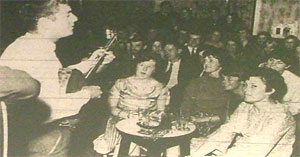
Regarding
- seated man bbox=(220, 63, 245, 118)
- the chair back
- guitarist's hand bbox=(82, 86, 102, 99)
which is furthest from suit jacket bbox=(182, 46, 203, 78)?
the chair back

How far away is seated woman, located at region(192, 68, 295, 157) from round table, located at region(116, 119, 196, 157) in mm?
114

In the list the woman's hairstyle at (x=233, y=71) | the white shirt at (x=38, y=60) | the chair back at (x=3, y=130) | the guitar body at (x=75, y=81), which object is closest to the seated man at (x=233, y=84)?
the woman's hairstyle at (x=233, y=71)

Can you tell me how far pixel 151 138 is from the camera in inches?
96.2

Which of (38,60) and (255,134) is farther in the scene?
(255,134)

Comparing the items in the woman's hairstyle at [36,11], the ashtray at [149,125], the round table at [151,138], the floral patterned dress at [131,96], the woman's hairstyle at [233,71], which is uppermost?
the woman's hairstyle at [36,11]

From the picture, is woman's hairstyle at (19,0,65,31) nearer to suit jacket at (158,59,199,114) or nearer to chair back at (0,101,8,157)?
chair back at (0,101,8,157)

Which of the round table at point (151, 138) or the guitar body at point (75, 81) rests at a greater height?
the guitar body at point (75, 81)

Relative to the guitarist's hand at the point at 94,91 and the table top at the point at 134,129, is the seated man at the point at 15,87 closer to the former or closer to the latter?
the guitarist's hand at the point at 94,91

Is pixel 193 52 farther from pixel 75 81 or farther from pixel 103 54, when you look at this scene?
pixel 75 81

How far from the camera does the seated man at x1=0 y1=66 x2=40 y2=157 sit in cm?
239

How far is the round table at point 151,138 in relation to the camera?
8.02 ft

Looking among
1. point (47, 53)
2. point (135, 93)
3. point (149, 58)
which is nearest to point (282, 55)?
point (149, 58)

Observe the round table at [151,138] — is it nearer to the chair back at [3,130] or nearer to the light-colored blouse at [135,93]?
the light-colored blouse at [135,93]

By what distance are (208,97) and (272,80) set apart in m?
0.36
